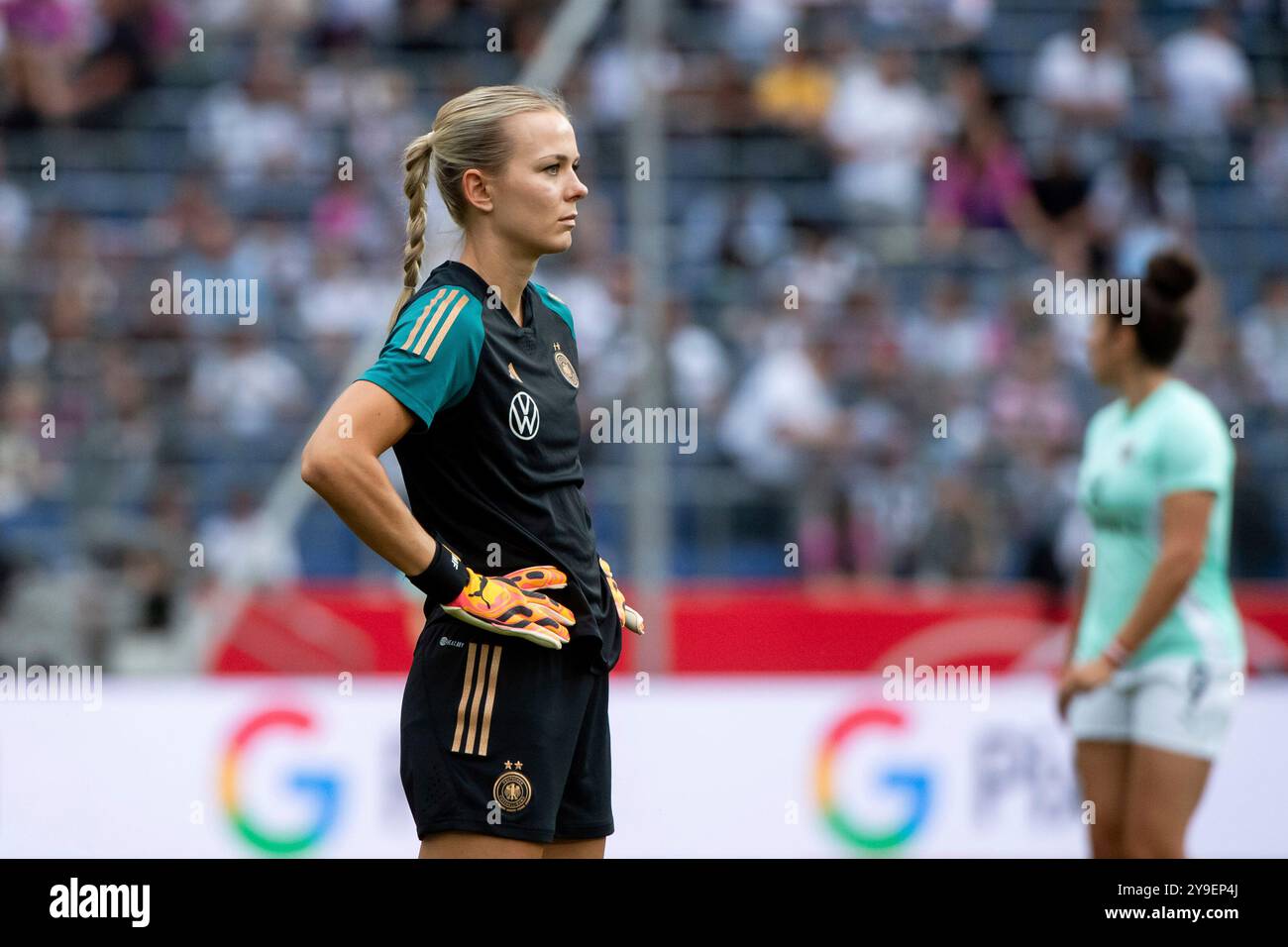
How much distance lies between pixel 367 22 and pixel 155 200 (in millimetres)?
1819

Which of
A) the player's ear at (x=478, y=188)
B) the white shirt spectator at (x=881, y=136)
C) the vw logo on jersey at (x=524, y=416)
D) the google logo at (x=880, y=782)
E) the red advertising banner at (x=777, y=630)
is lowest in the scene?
the google logo at (x=880, y=782)

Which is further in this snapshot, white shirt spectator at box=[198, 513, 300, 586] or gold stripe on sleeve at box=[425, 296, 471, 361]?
white shirt spectator at box=[198, 513, 300, 586]

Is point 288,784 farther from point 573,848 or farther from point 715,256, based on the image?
point 715,256

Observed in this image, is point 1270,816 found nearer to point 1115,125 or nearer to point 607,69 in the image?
point 1115,125

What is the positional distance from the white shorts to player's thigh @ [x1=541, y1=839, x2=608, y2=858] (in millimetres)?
1849

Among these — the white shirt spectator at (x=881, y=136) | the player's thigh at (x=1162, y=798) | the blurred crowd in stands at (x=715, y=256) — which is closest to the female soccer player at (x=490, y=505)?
Result: the player's thigh at (x=1162, y=798)

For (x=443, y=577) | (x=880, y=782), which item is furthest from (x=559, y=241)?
(x=880, y=782)

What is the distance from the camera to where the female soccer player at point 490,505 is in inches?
123

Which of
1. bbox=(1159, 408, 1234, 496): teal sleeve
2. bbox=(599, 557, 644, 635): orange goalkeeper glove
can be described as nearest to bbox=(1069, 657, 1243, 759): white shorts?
bbox=(1159, 408, 1234, 496): teal sleeve

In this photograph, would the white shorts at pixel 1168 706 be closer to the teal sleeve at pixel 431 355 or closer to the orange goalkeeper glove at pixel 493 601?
the orange goalkeeper glove at pixel 493 601

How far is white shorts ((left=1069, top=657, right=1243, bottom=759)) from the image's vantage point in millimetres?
4547

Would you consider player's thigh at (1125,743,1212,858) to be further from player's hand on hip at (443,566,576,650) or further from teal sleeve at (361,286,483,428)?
teal sleeve at (361,286,483,428)

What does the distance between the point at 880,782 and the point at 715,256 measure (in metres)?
3.84

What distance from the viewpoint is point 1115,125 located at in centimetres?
1068
